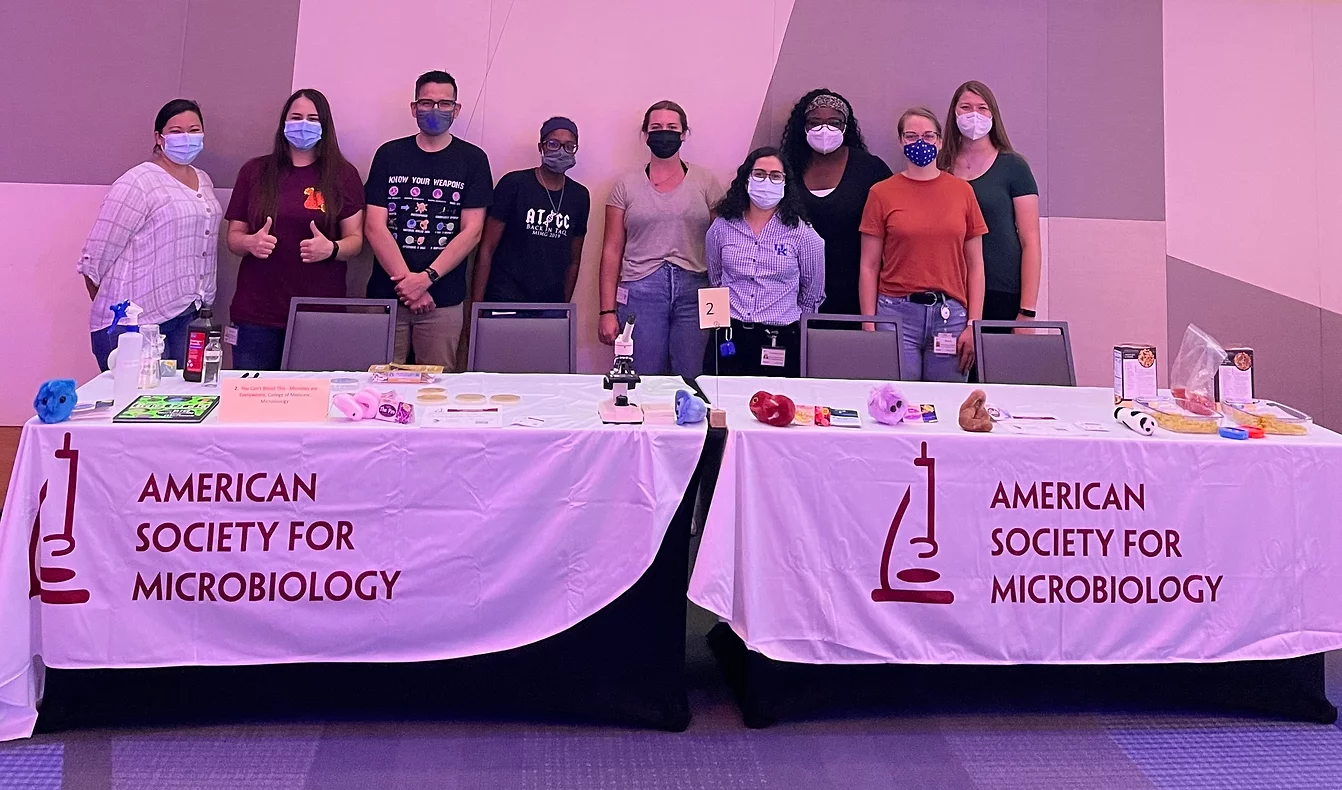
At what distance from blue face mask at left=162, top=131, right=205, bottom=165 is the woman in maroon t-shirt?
0.72ft

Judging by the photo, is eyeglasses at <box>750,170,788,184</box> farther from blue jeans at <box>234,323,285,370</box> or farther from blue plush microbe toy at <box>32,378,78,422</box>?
blue plush microbe toy at <box>32,378,78,422</box>

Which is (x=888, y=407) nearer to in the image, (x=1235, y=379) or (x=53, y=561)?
(x=1235, y=379)

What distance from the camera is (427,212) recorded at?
12.3ft

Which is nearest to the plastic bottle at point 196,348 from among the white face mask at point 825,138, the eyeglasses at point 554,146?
the eyeglasses at point 554,146

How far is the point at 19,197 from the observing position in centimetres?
394

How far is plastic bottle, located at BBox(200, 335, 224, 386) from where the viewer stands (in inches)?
94.6

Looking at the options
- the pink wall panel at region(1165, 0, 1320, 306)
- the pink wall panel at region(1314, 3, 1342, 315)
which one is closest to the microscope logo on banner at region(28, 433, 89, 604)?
the pink wall panel at region(1165, 0, 1320, 306)

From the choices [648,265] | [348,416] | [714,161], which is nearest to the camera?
[348,416]

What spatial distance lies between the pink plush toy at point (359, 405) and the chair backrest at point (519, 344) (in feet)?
3.47

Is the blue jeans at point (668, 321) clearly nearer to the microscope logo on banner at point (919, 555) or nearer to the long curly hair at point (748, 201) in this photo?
the long curly hair at point (748, 201)

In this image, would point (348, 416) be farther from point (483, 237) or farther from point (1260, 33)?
point (1260, 33)

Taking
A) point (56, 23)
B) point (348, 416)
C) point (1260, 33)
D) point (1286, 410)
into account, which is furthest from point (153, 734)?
point (1260, 33)

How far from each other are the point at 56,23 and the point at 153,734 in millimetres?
3600

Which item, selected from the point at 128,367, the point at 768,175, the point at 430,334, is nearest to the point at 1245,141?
the point at 768,175
